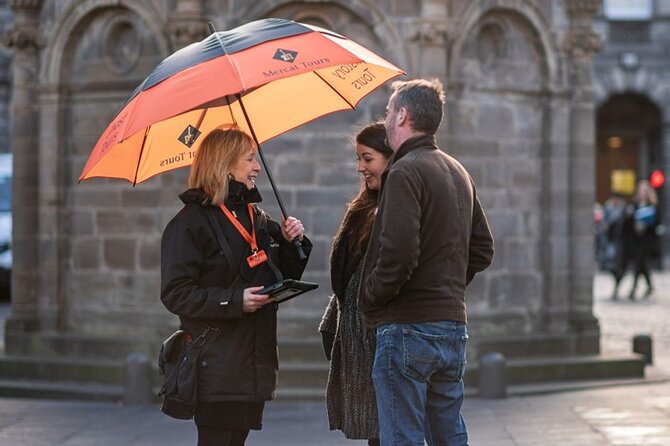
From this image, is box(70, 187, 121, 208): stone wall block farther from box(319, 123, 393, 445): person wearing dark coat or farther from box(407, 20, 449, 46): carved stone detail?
box(319, 123, 393, 445): person wearing dark coat

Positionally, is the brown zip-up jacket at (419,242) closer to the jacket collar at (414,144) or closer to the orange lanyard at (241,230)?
the jacket collar at (414,144)

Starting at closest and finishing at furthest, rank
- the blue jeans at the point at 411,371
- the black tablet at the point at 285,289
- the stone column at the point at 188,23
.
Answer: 1. the blue jeans at the point at 411,371
2. the black tablet at the point at 285,289
3. the stone column at the point at 188,23

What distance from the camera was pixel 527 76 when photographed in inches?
517

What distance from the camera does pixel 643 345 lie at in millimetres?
13617

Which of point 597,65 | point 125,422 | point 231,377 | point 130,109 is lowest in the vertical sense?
point 125,422

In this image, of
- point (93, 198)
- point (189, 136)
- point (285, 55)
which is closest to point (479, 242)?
point (285, 55)

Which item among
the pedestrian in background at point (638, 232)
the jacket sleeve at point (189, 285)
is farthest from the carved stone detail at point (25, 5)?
the pedestrian in background at point (638, 232)

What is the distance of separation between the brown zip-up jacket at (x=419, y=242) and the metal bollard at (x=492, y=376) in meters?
5.54

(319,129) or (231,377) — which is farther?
(319,129)

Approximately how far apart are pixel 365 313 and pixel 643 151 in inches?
1412

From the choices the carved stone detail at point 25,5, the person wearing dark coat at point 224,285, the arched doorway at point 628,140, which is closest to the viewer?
the person wearing dark coat at point 224,285

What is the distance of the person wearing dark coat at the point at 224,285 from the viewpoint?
20.2 ft

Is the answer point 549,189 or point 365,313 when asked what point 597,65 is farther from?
point 365,313

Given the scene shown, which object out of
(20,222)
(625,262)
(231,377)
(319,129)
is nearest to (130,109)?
(231,377)
